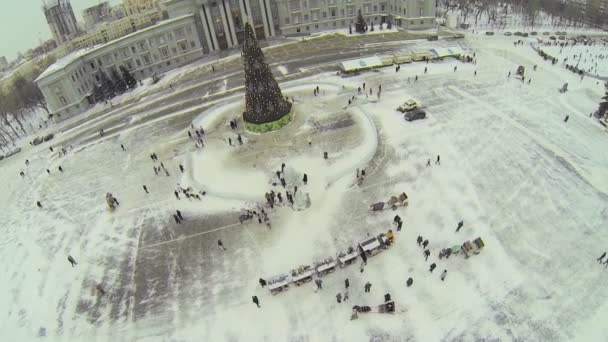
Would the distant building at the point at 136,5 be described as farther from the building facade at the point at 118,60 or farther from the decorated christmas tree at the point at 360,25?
the decorated christmas tree at the point at 360,25

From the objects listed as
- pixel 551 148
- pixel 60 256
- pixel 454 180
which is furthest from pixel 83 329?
pixel 551 148

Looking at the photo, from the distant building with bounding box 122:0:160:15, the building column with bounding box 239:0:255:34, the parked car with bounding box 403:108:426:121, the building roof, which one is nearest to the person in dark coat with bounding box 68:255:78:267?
the parked car with bounding box 403:108:426:121

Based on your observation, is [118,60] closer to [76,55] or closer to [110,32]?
[76,55]

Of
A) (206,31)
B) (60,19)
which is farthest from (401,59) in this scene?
(60,19)

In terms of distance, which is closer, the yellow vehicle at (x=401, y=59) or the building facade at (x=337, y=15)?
the yellow vehicle at (x=401, y=59)

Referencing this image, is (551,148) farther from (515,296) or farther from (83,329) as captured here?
(83,329)

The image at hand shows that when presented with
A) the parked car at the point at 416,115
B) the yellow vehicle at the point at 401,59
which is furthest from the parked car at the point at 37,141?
the yellow vehicle at the point at 401,59
